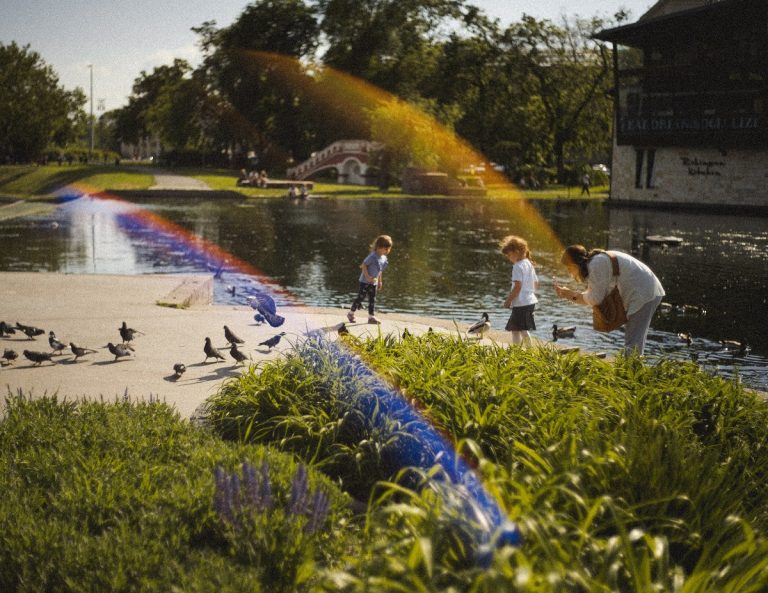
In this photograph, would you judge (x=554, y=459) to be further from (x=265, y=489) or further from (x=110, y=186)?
(x=110, y=186)

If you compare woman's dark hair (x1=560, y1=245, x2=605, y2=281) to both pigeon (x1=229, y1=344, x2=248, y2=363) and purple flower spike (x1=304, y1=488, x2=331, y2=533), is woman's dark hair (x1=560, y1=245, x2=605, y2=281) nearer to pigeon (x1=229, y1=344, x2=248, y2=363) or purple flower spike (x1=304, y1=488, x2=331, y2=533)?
pigeon (x1=229, y1=344, x2=248, y2=363)

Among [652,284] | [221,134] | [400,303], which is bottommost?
[400,303]

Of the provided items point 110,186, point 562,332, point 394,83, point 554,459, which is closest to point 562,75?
point 394,83

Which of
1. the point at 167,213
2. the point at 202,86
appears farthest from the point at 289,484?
the point at 202,86

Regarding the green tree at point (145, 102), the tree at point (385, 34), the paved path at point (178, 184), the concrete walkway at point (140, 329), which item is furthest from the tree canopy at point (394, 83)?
the concrete walkway at point (140, 329)

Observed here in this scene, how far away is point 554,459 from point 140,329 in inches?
302

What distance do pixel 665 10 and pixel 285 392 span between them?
194ft

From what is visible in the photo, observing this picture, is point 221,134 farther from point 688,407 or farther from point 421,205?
point 688,407

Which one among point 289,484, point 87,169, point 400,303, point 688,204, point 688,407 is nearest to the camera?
point 289,484

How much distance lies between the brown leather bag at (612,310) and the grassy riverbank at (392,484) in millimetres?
1708

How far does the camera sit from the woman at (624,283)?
8422 mm

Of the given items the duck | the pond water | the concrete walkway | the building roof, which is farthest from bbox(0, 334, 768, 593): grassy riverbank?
the building roof

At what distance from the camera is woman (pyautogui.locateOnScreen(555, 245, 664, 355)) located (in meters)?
8.42

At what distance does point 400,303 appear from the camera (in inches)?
679
